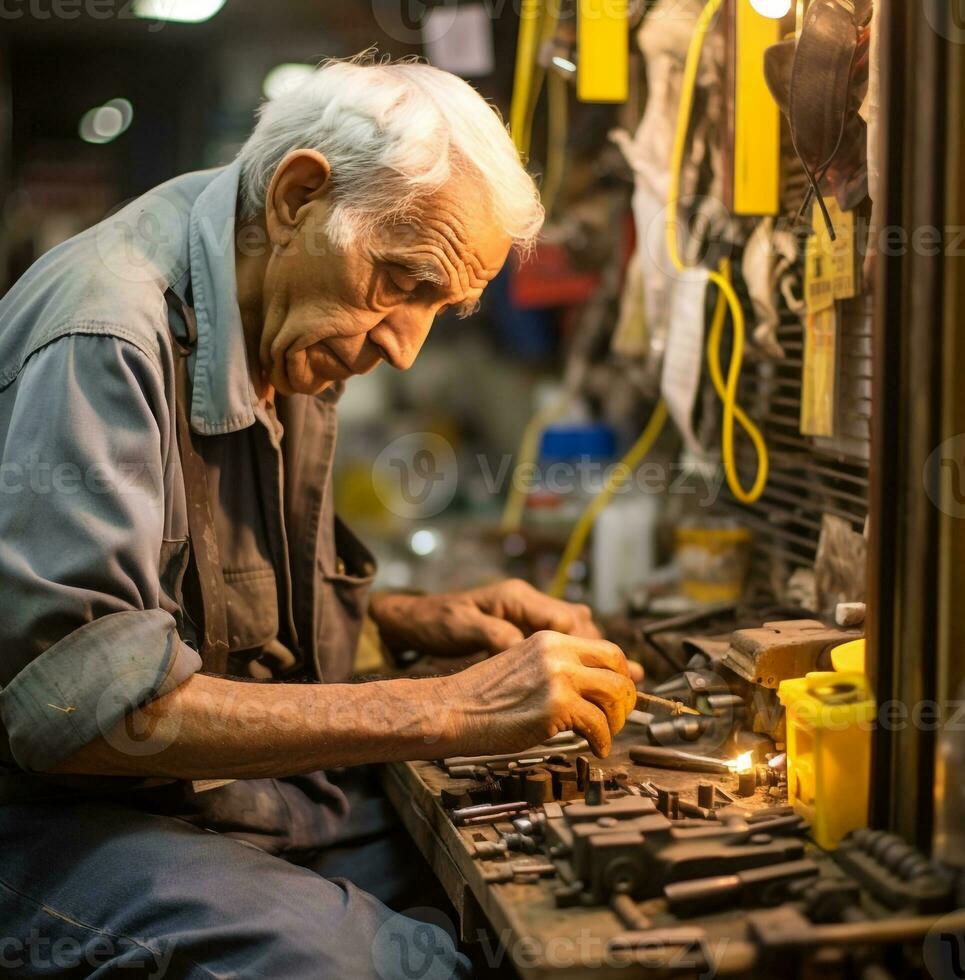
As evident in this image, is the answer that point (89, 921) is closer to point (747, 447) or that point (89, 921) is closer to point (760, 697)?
point (760, 697)

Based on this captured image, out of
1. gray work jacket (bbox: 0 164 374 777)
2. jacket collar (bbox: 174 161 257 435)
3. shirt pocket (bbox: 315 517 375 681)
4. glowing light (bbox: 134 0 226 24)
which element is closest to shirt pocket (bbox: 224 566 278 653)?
gray work jacket (bbox: 0 164 374 777)

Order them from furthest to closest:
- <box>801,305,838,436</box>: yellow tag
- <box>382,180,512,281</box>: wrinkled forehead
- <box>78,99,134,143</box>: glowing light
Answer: <box>78,99,134,143</box>: glowing light, <box>801,305,838,436</box>: yellow tag, <box>382,180,512,281</box>: wrinkled forehead

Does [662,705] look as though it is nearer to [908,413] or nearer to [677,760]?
[677,760]

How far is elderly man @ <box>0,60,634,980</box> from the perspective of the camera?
147 centimetres

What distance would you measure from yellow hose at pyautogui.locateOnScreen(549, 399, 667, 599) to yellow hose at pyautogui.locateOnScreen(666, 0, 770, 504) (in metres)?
0.52

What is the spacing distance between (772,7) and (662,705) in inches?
50.5

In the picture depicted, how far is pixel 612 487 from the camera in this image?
341cm

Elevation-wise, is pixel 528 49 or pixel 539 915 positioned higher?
pixel 528 49

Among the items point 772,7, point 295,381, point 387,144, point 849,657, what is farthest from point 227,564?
point 772,7

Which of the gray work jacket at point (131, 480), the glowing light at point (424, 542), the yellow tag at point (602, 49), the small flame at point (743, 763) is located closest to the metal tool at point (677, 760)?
the small flame at point (743, 763)

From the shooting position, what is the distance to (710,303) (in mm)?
2682

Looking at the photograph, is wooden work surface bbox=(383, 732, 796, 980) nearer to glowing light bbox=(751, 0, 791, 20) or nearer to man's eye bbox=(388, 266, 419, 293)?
man's eye bbox=(388, 266, 419, 293)

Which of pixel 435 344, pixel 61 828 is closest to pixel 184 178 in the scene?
pixel 61 828

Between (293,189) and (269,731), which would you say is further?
(293,189)
